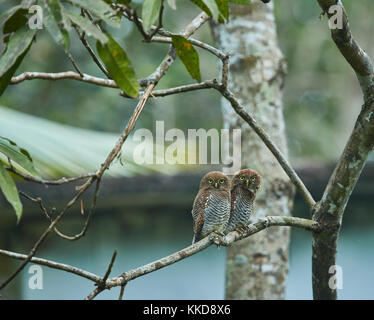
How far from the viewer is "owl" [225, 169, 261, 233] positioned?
2238mm

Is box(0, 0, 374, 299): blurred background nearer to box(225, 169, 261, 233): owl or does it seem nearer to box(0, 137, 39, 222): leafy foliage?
box(225, 169, 261, 233): owl

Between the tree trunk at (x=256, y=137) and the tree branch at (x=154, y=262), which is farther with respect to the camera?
the tree trunk at (x=256, y=137)

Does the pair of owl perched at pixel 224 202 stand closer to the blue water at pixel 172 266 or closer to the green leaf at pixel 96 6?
the green leaf at pixel 96 6

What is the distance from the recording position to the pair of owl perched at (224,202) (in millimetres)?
2232

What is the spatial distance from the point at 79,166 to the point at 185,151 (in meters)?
1.38

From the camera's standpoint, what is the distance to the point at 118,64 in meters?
1.35

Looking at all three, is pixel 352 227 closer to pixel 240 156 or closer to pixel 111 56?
pixel 240 156

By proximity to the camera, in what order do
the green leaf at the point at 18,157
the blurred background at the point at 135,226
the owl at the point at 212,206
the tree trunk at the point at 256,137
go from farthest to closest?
the blurred background at the point at 135,226 < the tree trunk at the point at 256,137 < the owl at the point at 212,206 < the green leaf at the point at 18,157

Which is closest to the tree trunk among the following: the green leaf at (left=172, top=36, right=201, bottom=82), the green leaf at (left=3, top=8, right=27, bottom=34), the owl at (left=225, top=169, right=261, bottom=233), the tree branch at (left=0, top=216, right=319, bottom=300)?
the owl at (left=225, top=169, right=261, bottom=233)

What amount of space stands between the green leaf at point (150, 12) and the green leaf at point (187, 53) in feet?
0.66

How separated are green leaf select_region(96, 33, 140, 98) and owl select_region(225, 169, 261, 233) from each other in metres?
0.96

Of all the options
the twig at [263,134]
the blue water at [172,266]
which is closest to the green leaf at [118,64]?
the twig at [263,134]
